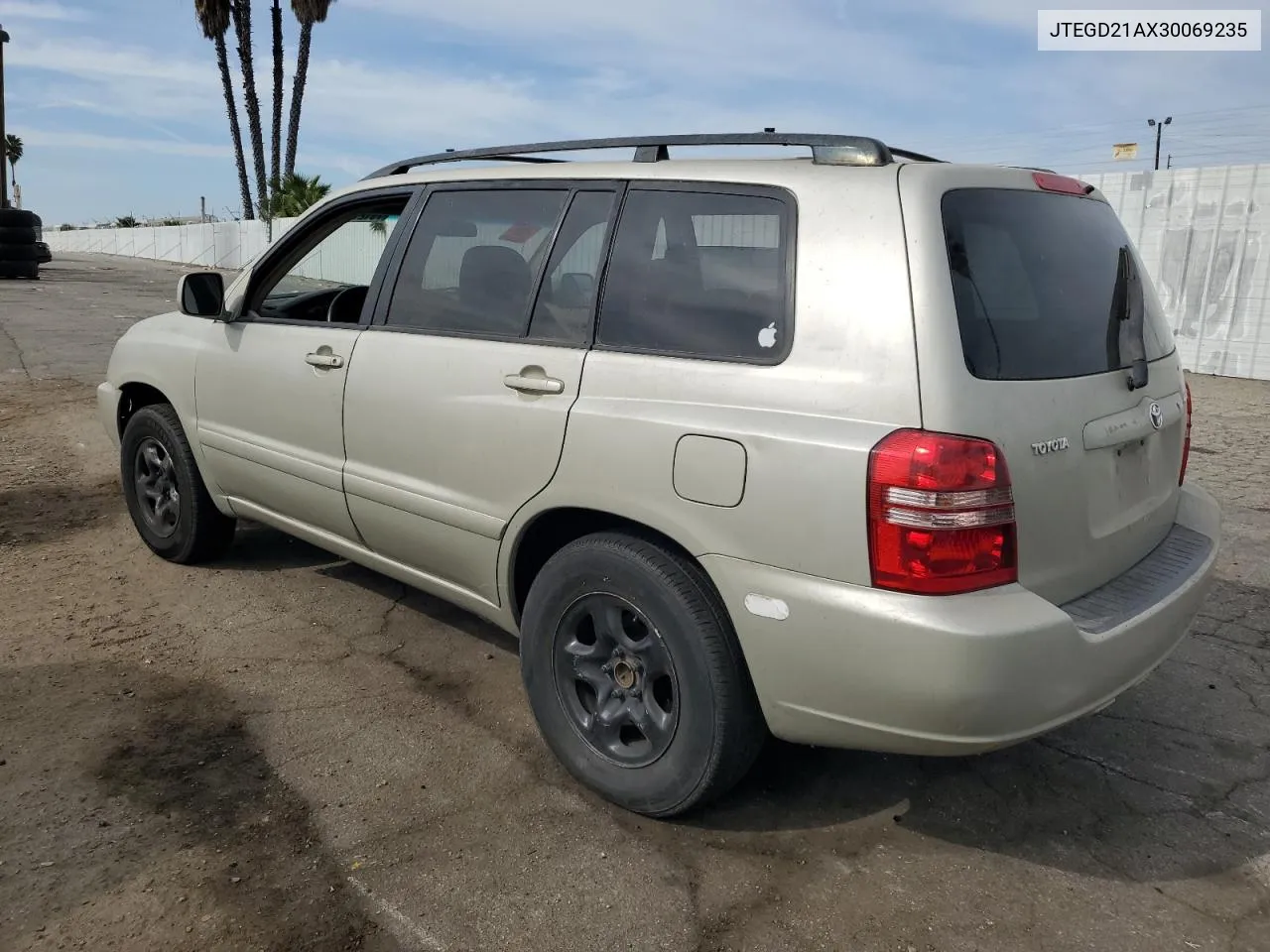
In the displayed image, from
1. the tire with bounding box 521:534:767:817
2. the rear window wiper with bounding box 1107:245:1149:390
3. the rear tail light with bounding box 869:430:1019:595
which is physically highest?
the rear window wiper with bounding box 1107:245:1149:390

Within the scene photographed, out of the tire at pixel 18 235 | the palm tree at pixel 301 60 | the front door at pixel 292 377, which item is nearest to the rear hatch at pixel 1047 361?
the front door at pixel 292 377

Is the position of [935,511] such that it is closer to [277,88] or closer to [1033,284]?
[1033,284]

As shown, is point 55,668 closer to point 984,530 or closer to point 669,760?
point 669,760

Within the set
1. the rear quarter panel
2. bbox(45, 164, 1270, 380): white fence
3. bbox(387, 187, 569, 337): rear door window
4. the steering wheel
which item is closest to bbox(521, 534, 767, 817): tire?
the rear quarter panel

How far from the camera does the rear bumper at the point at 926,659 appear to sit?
2.25m

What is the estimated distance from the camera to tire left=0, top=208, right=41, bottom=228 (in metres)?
22.1

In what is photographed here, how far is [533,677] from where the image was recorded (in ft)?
10.0

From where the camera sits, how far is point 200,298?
14.0 feet

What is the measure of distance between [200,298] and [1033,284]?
3302 millimetres

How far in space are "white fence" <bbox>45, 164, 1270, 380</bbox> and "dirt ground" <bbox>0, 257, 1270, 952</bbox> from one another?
9.38 m

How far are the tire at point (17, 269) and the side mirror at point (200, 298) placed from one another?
22.2m

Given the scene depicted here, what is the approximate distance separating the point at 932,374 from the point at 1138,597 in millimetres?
955

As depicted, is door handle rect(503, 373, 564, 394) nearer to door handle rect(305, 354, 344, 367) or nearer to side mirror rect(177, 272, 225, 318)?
door handle rect(305, 354, 344, 367)

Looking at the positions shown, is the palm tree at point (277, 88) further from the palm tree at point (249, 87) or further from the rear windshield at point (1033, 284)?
the rear windshield at point (1033, 284)
